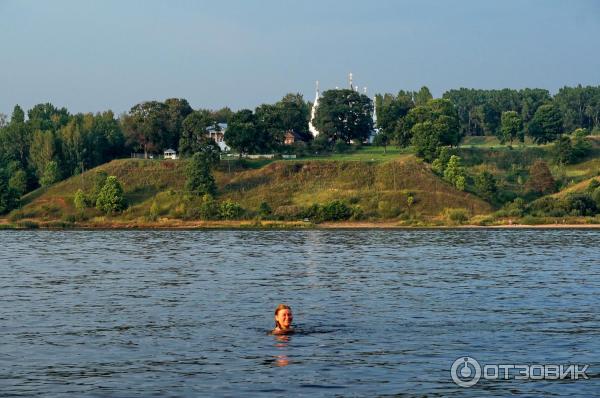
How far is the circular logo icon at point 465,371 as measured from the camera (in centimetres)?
2961

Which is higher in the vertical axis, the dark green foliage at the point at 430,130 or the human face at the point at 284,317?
the dark green foliage at the point at 430,130

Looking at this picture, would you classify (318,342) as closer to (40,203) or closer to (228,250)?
Result: (228,250)

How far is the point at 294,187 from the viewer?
165 m

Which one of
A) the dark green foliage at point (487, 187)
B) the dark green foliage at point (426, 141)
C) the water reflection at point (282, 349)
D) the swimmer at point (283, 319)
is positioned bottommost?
the water reflection at point (282, 349)

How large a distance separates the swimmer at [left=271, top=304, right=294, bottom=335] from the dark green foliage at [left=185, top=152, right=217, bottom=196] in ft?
402

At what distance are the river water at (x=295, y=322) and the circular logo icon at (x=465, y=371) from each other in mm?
349

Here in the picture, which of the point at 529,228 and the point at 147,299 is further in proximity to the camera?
the point at 529,228

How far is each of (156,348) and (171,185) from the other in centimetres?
13457

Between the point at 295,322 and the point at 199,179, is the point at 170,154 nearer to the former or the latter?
the point at 199,179

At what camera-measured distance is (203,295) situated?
2141 inches

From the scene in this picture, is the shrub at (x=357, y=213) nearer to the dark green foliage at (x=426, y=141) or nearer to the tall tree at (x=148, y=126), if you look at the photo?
the dark green foliage at (x=426, y=141)

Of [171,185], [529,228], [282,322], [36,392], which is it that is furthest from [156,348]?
[171,185]

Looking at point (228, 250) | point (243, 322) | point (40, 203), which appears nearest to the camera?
point (243, 322)

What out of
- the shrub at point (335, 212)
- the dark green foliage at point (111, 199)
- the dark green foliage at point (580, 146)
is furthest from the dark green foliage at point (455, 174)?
the dark green foliage at point (111, 199)
